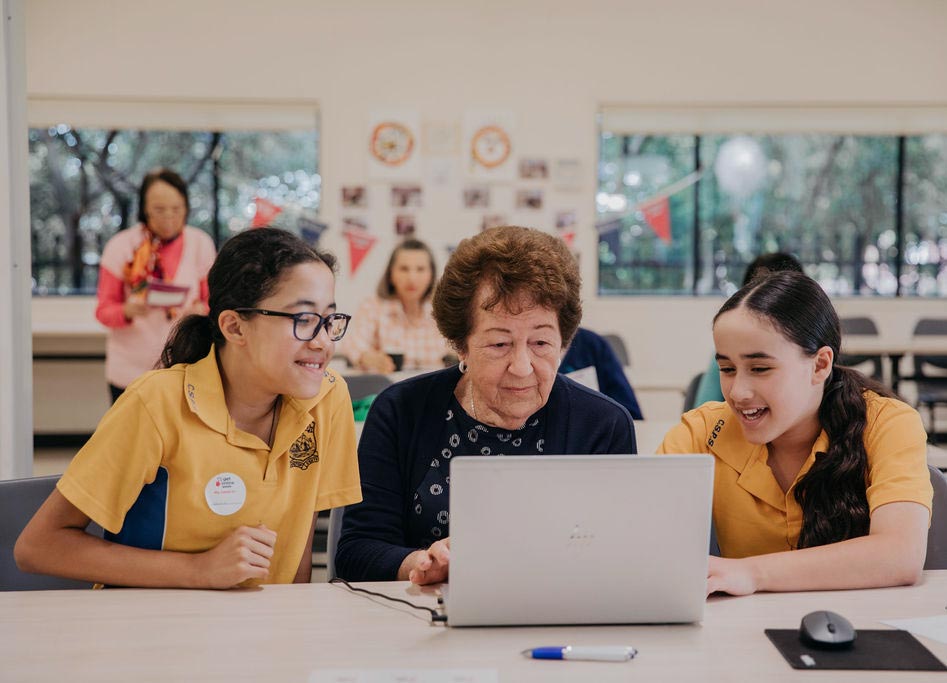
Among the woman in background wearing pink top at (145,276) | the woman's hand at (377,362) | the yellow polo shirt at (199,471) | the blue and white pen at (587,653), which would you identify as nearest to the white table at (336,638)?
the blue and white pen at (587,653)

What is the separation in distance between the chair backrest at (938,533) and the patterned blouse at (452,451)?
2.47 feet

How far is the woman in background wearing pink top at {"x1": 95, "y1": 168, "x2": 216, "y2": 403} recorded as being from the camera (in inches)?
166

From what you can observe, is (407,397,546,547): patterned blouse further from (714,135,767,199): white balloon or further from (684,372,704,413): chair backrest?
(714,135,767,199): white balloon

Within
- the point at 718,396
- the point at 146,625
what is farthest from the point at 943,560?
the point at 146,625

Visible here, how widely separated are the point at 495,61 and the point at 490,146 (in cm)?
59

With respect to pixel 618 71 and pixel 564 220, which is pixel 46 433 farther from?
pixel 618 71

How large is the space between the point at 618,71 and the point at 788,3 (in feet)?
4.15

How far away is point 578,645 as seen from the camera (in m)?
1.22

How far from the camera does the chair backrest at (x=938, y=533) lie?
171cm

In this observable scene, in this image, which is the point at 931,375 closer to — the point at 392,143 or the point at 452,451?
the point at 392,143

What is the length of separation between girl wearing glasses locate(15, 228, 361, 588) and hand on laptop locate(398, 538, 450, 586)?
0.24 metres

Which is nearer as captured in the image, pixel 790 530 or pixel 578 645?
pixel 578 645

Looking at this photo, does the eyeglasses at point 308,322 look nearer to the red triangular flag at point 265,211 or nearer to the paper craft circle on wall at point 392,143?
the paper craft circle on wall at point 392,143

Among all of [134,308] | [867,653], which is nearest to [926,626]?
[867,653]
